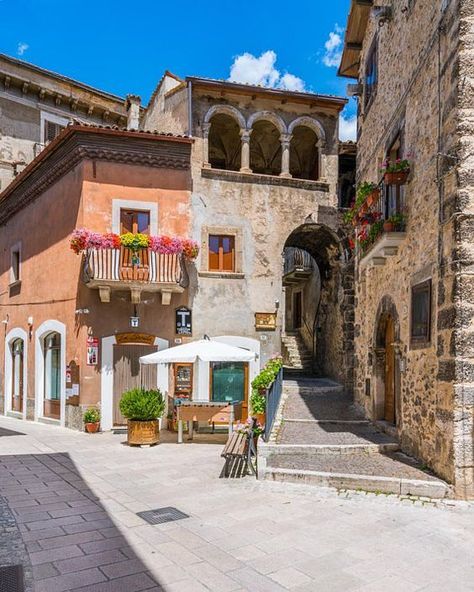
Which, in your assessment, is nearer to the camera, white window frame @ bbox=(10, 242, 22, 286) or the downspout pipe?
the downspout pipe

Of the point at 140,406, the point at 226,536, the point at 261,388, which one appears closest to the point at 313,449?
the point at 261,388

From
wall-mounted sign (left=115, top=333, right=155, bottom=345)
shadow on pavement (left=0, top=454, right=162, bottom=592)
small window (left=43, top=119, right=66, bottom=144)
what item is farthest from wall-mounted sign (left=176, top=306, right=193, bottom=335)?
small window (left=43, top=119, right=66, bottom=144)

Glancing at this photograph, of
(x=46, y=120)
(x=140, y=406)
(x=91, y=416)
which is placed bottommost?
(x=91, y=416)

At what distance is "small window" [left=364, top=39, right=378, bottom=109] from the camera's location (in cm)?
1230

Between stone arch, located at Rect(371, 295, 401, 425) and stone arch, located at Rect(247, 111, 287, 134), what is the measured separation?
Result: 7.74m

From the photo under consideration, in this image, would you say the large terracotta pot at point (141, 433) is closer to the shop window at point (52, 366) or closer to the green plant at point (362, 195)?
the shop window at point (52, 366)

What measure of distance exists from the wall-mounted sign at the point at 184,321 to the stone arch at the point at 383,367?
5.53m

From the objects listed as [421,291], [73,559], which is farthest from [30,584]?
[421,291]

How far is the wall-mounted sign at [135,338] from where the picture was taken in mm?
14516

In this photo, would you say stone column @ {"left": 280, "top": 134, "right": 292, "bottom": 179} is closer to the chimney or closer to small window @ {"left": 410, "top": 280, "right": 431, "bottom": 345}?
the chimney

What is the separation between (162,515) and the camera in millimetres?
6504

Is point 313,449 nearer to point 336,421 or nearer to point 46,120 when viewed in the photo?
point 336,421

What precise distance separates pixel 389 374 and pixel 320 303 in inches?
336

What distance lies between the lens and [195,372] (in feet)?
49.0
